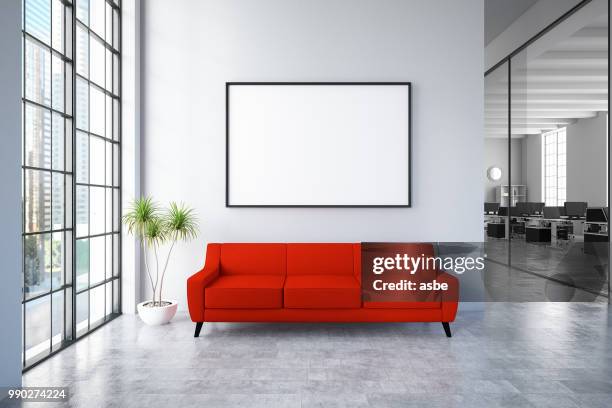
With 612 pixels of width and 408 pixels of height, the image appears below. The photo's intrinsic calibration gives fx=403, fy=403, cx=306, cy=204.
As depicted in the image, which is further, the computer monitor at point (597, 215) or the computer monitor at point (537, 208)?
the computer monitor at point (537, 208)

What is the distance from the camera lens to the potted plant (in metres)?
4.07

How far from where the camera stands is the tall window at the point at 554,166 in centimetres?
1485

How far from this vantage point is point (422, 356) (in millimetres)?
3277

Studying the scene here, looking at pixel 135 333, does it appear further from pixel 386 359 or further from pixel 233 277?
pixel 386 359

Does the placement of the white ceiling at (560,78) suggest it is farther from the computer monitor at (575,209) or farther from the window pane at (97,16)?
the window pane at (97,16)

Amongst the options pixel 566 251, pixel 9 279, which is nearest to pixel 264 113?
pixel 9 279

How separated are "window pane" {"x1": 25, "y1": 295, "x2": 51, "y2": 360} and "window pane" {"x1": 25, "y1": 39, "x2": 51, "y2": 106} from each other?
1606 millimetres

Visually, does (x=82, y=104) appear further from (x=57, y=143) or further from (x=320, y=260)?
(x=320, y=260)

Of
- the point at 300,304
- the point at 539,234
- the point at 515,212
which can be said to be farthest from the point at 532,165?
the point at 300,304

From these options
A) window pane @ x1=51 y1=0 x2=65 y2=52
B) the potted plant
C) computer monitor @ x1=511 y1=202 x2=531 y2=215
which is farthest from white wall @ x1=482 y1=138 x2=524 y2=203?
window pane @ x1=51 y1=0 x2=65 y2=52

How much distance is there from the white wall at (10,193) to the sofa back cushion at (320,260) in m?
2.41

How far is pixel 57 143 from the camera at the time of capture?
3441 mm

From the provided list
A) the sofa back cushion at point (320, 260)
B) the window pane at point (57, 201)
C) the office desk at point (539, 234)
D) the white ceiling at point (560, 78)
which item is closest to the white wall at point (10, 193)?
the window pane at point (57, 201)

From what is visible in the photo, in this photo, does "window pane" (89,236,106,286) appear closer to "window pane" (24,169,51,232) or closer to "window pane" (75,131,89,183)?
"window pane" (75,131,89,183)
